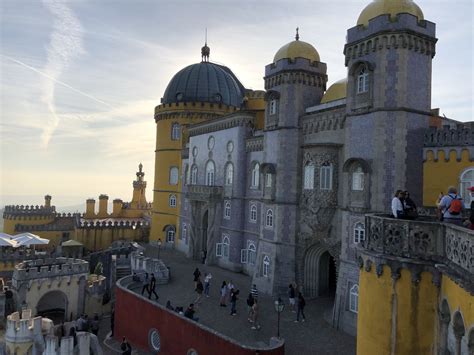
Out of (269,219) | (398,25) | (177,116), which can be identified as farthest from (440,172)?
(177,116)

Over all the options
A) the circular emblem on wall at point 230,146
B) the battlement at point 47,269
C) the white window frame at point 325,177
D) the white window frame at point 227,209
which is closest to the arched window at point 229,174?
the circular emblem on wall at point 230,146

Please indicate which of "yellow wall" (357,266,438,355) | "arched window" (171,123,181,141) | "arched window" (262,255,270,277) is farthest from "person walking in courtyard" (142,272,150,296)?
"arched window" (171,123,181,141)

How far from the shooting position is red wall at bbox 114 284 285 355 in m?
16.3

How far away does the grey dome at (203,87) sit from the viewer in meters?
40.5

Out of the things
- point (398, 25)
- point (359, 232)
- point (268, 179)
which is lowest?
point (359, 232)

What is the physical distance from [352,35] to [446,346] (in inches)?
607

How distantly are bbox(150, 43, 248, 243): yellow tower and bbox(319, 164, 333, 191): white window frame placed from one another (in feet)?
64.9

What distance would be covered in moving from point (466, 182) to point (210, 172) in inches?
836

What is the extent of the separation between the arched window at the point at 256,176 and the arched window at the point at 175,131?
46.7ft

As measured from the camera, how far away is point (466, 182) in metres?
17.3

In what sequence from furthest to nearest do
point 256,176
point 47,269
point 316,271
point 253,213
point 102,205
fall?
point 102,205
point 253,213
point 256,176
point 47,269
point 316,271

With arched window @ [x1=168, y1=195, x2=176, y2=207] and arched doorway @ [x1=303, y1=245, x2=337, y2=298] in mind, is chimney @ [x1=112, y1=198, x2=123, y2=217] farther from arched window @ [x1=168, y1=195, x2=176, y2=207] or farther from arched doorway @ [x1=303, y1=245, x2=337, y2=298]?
arched doorway @ [x1=303, y1=245, x2=337, y2=298]

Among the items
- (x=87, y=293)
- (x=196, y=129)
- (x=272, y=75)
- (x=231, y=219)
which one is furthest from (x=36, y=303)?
(x=272, y=75)

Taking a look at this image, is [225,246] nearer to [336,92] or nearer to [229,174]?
[229,174]
